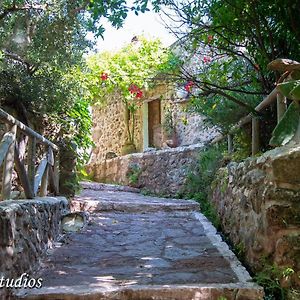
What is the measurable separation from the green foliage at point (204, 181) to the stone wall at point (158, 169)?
1.40 feet

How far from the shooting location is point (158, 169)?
8.34m

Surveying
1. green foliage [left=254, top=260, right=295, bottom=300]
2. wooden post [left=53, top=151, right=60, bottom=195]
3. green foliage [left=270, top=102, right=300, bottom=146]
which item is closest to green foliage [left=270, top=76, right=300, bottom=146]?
green foliage [left=270, top=102, right=300, bottom=146]

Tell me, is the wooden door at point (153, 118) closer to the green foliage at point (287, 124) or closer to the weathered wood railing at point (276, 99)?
the weathered wood railing at point (276, 99)

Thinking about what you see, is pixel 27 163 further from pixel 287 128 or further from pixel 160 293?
pixel 287 128

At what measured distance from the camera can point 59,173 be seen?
16.9ft

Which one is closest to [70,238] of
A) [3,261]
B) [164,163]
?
[3,261]

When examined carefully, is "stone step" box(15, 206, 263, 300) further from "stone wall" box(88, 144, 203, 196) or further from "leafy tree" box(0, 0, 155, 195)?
"stone wall" box(88, 144, 203, 196)

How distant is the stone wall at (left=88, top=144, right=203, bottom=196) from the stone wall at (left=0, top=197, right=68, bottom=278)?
168 inches

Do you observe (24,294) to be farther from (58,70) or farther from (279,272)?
(58,70)

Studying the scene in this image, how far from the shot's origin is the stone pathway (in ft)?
7.38

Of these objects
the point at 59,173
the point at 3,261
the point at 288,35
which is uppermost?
the point at 288,35

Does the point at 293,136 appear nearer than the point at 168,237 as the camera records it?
Yes

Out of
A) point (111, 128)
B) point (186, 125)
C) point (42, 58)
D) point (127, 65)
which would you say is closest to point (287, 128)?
point (42, 58)

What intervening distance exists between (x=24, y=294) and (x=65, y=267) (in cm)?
62
